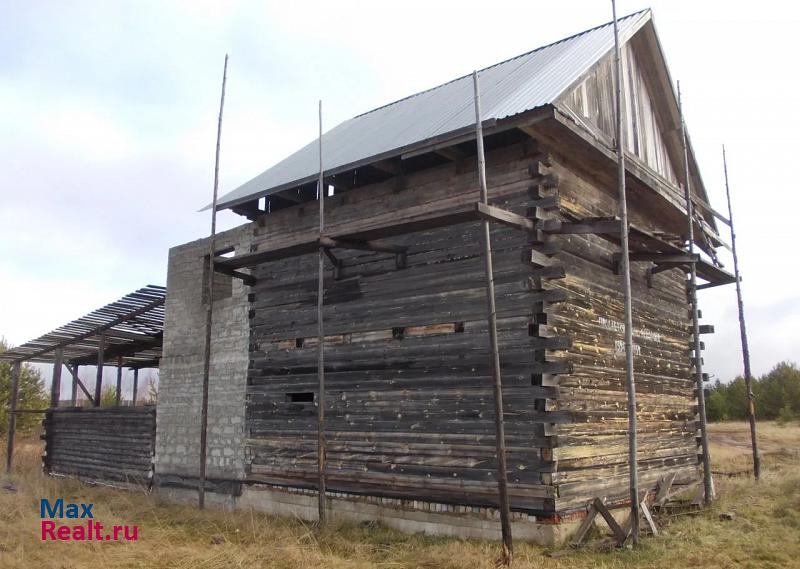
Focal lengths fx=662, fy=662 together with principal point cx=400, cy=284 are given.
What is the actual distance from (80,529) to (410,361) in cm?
582

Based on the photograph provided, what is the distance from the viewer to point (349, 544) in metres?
9.05

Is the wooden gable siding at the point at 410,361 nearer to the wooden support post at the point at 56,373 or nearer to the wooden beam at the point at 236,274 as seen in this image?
the wooden beam at the point at 236,274

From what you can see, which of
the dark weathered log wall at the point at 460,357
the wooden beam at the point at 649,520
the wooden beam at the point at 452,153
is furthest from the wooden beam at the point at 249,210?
the wooden beam at the point at 649,520

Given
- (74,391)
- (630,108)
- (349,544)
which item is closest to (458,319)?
(349,544)

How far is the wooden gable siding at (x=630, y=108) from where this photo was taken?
10883 millimetres

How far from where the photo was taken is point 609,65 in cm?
1198

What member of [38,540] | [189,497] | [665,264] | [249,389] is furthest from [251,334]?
[665,264]

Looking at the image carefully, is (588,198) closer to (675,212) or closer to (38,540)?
(675,212)

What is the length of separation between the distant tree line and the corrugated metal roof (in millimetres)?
27689

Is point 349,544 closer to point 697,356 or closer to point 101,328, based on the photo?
point 697,356

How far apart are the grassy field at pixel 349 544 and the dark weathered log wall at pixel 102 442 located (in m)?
2.36

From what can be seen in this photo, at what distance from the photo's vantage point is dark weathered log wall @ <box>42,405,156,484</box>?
50.0 feet

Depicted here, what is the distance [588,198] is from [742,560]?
18.8 feet

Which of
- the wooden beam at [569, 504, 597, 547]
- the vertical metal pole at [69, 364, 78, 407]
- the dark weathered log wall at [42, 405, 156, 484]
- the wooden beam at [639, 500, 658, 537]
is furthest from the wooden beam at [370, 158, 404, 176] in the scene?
the vertical metal pole at [69, 364, 78, 407]
